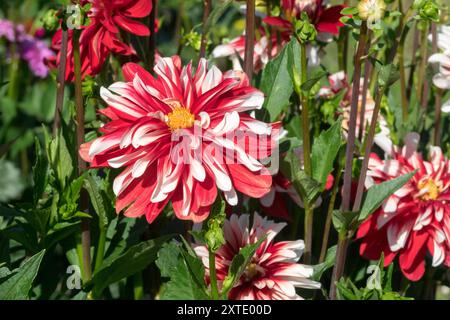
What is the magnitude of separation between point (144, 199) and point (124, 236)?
24cm

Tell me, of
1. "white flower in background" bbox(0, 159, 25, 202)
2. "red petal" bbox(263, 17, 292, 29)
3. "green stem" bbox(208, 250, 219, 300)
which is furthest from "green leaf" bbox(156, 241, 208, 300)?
"white flower in background" bbox(0, 159, 25, 202)

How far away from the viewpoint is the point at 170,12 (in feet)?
9.90

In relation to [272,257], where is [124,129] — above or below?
above

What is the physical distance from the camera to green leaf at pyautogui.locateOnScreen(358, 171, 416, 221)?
0.84 meters

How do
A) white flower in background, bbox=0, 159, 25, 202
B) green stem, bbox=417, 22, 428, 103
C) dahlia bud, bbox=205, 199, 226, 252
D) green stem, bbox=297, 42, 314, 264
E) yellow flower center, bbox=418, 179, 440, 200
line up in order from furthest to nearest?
white flower in background, bbox=0, 159, 25, 202, green stem, bbox=417, 22, 428, 103, yellow flower center, bbox=418, 179, 440, 200, green stem, bbox=297, 42, 314, 264, dahlia bud, bbox=205, 199, 226, 252

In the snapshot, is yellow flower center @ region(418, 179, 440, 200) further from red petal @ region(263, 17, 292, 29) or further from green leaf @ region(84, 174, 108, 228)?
green leaf @ region(84, 174, 108, 228)

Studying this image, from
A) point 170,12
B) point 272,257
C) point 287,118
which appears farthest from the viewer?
point 170,12

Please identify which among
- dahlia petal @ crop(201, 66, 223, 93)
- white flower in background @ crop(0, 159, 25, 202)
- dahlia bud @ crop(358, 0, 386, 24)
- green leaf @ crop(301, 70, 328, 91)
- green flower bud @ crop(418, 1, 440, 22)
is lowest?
white flower in background @ crop(0, 159, 25, 202)

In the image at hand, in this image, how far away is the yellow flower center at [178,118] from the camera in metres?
0.79

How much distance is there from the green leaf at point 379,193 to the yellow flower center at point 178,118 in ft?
0.72

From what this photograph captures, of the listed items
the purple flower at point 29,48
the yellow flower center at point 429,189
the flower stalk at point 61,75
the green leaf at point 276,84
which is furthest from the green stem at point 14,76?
the yellow flower center at point 429,189

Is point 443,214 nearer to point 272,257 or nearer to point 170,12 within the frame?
point 272,257

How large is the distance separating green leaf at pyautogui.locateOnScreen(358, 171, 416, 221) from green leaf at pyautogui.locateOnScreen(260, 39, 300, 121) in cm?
15
